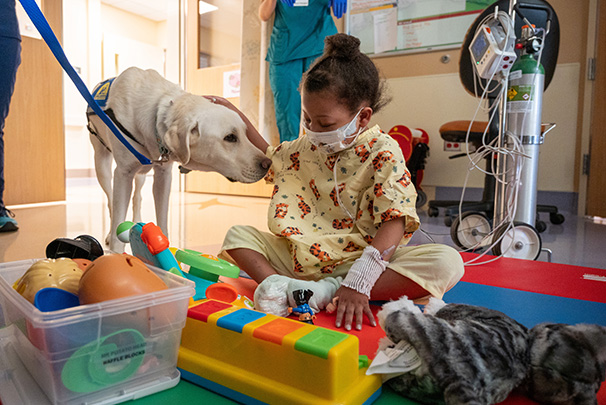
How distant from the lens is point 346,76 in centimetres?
91

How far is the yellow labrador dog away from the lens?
3.74ft

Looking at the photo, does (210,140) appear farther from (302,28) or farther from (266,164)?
(302,28)

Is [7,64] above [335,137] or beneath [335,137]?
above

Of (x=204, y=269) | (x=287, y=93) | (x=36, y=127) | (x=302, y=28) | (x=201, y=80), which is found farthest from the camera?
(x=201, y=80)

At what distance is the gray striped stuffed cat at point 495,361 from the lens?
0.48 m

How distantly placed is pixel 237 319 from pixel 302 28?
6.21 ft

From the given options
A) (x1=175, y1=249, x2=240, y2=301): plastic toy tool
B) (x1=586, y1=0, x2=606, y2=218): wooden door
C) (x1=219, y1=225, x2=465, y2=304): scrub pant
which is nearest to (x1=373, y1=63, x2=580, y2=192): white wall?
(x1=586, y1=0, x2=606, y2=218): wooden door

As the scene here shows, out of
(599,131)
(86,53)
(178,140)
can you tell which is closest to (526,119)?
(178,140)

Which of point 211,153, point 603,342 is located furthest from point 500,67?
point 603,342

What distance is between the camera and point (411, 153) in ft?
9.23

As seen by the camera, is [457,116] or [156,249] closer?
[156,249]

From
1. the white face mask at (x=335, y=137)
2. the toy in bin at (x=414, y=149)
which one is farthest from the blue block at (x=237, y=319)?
the toy in bin at (x=414, y=149)

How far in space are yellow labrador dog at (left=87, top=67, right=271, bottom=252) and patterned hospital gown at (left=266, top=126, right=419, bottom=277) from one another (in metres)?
0.20

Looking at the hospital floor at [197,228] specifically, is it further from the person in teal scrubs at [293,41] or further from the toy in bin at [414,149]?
the person in teal scrubs at [293,41]
